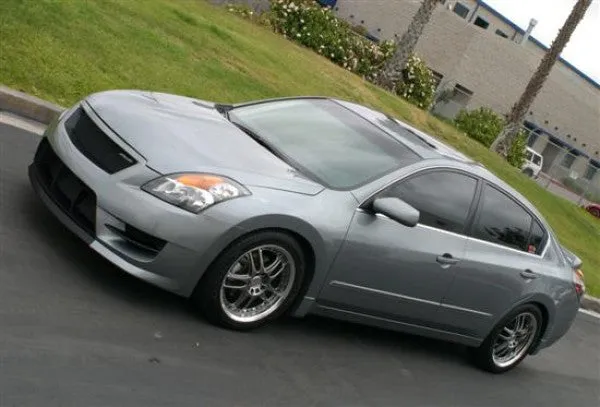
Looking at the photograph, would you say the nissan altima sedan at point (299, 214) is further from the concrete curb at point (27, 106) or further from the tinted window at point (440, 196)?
the concrete curb at point (27, 106)

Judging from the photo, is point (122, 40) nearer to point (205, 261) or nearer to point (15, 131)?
point (15, 131)

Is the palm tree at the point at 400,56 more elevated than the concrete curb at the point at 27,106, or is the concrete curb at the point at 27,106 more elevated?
the palm tree at the point at 400,56

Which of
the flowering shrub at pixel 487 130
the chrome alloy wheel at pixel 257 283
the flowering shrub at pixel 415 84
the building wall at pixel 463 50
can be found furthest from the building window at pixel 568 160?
the chrome alloy wheel at pixel 257 283

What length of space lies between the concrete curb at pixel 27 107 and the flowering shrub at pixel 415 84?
19160mm

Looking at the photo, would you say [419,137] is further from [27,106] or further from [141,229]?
[27,106]

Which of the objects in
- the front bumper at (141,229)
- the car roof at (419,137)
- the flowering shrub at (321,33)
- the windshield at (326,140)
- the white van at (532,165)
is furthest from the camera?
the white van at (532,165)

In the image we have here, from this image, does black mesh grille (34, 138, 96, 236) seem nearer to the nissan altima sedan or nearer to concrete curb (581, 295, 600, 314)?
the nissan altima sedan

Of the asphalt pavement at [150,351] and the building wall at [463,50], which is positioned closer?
the asphalt pavement at [150,351]

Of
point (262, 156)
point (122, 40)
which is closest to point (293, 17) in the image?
point (122, 40)

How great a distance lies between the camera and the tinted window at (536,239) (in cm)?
711

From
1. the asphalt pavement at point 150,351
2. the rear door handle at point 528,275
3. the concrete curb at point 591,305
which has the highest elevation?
the rear door handle at point 528,275

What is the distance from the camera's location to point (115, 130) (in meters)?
5.47

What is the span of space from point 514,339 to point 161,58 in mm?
7209

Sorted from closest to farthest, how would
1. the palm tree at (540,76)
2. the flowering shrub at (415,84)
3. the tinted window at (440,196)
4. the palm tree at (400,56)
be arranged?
1. the tinted window at (440,196)
2. the palm tree at (400,56)
3. the palm tree at (540,76)
4. the flowering shrub at (415,84)
